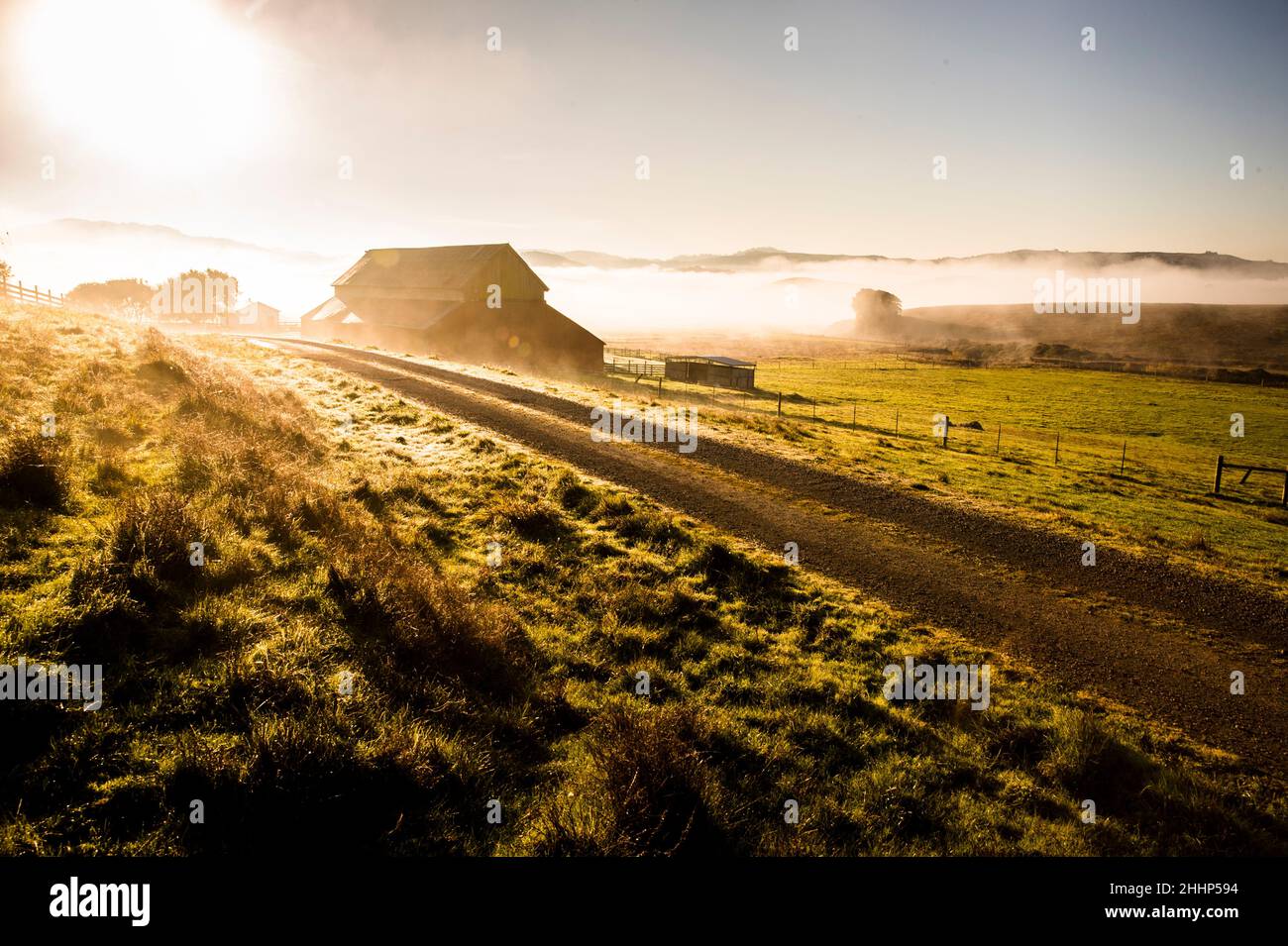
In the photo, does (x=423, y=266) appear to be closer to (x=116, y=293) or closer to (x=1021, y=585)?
(x=1021, y=585)

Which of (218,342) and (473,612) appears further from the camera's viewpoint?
(218,342)

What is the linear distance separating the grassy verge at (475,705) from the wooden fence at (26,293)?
41.7 metres

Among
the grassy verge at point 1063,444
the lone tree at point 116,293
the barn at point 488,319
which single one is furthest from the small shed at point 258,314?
the grassy verge at point 1063,444

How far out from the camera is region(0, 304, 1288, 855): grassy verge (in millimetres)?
4551

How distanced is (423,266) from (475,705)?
5989cm

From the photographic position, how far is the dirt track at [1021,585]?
26.6 feet

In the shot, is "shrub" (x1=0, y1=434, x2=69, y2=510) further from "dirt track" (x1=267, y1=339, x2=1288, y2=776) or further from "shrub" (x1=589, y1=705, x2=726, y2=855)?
"dirt track" (x1=267, y1=339, x2=1288, y2=776)

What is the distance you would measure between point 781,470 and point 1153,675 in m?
10.9

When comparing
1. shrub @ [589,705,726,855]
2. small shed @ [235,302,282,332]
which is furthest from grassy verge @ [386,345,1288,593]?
small shed @ [235,302,282,332]

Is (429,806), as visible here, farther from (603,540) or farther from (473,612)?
(603,540)

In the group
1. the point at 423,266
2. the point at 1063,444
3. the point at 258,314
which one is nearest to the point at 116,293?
the point at 258,314
